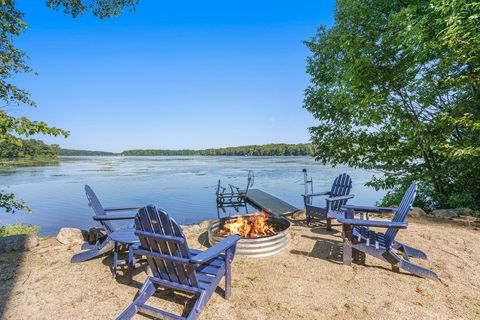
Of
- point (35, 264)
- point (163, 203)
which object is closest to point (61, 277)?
point (35, 264)

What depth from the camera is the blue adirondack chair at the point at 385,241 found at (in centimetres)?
284

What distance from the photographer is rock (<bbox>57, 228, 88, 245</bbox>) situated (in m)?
4.29

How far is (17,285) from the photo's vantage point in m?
2.90

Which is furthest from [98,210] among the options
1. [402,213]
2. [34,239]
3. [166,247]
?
[402,213]

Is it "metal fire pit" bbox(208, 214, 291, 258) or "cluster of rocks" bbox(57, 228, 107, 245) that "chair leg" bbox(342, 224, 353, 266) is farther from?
"cluster of rocks" bbox(57, 228, 107, 245)

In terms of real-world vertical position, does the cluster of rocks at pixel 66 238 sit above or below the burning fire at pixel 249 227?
below

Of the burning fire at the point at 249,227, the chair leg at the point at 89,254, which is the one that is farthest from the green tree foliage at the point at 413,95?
the chair leg at the point at 89,254

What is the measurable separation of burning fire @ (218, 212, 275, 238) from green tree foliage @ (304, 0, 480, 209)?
3.96 metres

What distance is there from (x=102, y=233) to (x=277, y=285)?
368cm

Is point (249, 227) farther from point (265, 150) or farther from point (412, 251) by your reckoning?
point (265, 150)

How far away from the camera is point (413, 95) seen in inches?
250

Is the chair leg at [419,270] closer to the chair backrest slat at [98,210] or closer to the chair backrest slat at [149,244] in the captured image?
the chair backrest slat at [149,244]

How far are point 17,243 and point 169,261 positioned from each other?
349cm

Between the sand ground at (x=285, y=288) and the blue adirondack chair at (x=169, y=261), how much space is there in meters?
0.29
